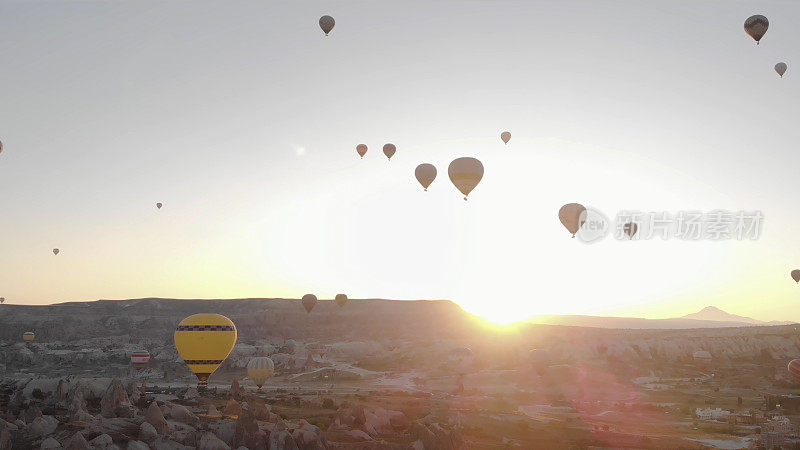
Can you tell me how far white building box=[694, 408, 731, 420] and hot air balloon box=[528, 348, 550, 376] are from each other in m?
22.6

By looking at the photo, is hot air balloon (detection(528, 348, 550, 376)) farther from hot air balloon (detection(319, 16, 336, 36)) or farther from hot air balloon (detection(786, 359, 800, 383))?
hot air balloon (detection(319, 16, 336, 36))

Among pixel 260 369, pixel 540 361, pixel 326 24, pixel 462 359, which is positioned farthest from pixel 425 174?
pixel 462 359

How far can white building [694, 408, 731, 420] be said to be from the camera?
4928cm

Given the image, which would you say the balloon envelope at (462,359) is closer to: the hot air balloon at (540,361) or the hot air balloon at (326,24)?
the hot air balloon at (540,361)

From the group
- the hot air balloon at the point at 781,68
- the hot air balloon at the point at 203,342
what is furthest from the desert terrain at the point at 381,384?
the hot air balloon at the point at 781,68

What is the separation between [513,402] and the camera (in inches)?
2243

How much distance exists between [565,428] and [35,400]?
41.0 meters

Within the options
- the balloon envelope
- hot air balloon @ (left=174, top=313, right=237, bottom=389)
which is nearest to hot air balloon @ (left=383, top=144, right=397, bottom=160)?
hot air balloon @ (left=174, top=313, right=237, bottom=389)

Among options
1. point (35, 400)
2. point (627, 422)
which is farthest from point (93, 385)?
point (627, 422)

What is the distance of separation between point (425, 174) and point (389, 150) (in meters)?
7.50

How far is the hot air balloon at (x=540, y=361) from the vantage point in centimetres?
7508

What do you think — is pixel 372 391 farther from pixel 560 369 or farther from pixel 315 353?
pixel 315 353

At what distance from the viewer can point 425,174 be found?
2143 inches

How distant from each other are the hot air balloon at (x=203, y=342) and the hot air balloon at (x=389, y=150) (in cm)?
2533
